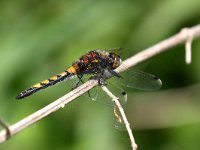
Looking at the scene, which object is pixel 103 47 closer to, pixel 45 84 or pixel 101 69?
pixel 45 84

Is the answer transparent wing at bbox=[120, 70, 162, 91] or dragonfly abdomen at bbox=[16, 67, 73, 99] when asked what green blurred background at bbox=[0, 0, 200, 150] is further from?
transparent wing at bbox=[120, 70, 162, 91]

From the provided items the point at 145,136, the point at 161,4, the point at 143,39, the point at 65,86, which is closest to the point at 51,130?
the point at 65,86

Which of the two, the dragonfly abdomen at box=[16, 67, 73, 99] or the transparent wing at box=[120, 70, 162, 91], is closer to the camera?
the transparent wing at box=[120, 70, 162, 91]

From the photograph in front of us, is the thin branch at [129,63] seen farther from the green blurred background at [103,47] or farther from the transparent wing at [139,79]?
the green blurred background at [103,47]

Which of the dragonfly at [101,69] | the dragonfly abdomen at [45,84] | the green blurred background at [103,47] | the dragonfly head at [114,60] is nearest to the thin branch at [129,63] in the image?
the dragonfly head at [114,60]

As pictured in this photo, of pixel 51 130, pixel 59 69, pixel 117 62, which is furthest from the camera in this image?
pixel 59 69

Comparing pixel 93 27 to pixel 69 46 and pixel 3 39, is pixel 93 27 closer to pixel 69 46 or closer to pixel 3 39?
pixel 69 46

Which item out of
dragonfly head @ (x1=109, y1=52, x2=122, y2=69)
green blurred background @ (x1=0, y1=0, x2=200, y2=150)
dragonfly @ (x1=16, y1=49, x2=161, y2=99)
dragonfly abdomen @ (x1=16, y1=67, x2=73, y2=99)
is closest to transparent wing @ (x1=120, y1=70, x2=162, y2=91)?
dragonfly @ (x1=16, y1=49, x2=161, y2=99)
